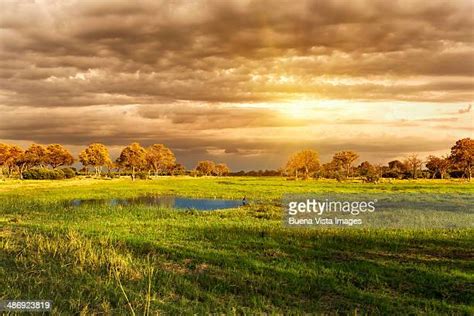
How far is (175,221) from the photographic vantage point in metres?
31.4

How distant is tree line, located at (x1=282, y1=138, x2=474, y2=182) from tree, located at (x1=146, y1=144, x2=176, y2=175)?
50.7m

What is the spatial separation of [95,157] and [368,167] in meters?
92.4

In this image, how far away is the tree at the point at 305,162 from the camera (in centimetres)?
15062

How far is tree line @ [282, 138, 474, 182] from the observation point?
121000mm

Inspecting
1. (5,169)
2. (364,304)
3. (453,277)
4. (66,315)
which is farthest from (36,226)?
(5,169)

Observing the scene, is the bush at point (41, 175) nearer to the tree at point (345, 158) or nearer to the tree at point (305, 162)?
the tree at point (305, 162)

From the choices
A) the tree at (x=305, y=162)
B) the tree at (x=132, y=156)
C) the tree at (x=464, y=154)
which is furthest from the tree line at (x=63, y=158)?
the tree at (x=464, y=154)

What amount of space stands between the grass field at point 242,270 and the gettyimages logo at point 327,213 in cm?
415

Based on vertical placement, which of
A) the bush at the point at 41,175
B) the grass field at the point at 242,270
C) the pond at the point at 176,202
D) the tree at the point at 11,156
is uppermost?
the tree at the point at 11,156

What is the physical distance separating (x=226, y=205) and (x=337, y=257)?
3208 centimetres

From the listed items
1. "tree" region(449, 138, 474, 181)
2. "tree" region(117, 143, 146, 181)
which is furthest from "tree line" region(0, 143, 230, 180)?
"tree" region(449, 138, 474, 181)

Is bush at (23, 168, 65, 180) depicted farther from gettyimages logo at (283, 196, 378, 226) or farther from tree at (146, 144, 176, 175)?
gettyimages logo at (283, 196, 378, 226)

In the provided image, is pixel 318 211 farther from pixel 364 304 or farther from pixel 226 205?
pixel 364 304

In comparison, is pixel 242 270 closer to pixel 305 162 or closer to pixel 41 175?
pixel 41 175
